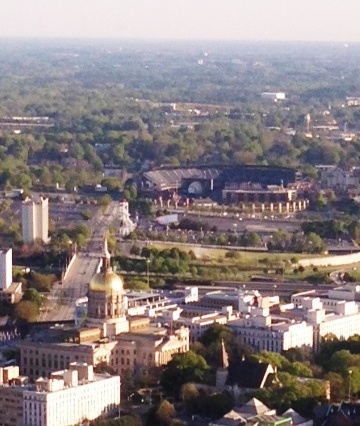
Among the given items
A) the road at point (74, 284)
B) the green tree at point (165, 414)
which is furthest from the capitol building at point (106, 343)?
the road at point (74, 284)

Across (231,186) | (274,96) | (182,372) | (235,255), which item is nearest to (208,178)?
(231,186)

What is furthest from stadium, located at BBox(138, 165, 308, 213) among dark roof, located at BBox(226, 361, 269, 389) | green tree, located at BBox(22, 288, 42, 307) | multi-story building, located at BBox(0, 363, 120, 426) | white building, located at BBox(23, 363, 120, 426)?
multi-story building, located at BBox(0, 363, 120, 426)

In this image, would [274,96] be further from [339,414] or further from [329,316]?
[339,414]

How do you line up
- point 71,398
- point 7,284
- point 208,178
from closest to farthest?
point 71,398 < point 7,284 < point 208,178

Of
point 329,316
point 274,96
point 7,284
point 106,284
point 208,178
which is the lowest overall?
point 274,96

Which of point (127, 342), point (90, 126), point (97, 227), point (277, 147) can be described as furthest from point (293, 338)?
point (90, 126)

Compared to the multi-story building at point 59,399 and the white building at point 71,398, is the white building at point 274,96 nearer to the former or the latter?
the white building at point 71,398

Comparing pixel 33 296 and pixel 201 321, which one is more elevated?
pixel 201 321

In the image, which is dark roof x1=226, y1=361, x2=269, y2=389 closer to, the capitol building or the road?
the capitol building
